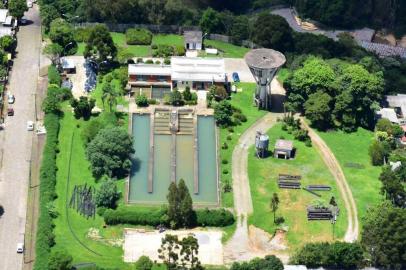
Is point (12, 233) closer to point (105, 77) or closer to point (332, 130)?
point (105, 77)

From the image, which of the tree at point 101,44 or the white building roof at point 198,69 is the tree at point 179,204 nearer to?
the white building roof at point 198,69

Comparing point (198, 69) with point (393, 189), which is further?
point (198, 69)

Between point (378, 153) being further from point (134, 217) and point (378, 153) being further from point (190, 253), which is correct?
point (134, 217)

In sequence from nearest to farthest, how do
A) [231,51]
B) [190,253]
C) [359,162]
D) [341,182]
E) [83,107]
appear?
[190,253] → [341,182] → [359,162] → [83,107] → [231,51]

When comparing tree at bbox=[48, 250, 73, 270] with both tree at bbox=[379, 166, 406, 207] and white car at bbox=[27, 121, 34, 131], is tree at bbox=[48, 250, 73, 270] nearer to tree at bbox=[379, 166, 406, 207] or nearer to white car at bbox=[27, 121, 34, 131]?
white car at bbox=[27, 121, 34, 131]

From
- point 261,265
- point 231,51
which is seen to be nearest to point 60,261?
point 261,265

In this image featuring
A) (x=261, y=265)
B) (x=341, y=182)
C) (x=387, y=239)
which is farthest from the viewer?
(x=341, y=182)

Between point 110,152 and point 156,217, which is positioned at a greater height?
point 110,152

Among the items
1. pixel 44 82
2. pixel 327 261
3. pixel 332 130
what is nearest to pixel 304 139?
pixel 332 130

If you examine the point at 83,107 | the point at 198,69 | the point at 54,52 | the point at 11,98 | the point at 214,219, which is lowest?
the point at 214,219
